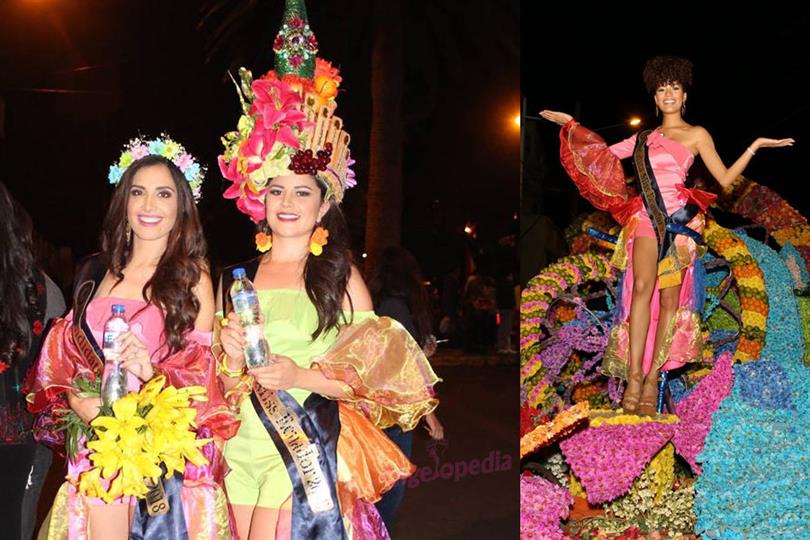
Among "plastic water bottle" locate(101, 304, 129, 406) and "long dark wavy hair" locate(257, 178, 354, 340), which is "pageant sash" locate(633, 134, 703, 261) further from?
"plastic water bottle" locate(101, 304, 129, 406)

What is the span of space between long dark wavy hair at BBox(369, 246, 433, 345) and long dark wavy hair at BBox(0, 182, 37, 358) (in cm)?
108

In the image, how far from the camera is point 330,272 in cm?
286

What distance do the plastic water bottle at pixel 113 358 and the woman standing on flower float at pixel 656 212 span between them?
2.58 metres

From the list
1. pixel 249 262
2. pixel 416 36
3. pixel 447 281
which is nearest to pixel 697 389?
pixel 447 281

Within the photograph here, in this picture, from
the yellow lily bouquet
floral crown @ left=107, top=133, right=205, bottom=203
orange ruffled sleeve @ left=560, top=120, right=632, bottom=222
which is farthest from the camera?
orange ruffled sleeve @ left=560, top=120, right=632, bottom=222

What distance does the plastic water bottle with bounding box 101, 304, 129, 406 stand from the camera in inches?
101

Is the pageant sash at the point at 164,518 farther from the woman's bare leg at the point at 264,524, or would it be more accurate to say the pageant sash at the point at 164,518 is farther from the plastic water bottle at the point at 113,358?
the plastic water bottle at the point at 113,358

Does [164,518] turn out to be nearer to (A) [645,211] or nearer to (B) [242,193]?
(B) [242,193]

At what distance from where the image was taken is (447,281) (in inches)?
143

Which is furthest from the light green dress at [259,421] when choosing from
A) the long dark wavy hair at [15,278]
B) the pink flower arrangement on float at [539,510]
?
the pink flower arrangement on float at [539,510]

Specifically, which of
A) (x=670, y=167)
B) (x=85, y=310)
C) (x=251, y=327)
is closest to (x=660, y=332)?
(x=670, y=167)

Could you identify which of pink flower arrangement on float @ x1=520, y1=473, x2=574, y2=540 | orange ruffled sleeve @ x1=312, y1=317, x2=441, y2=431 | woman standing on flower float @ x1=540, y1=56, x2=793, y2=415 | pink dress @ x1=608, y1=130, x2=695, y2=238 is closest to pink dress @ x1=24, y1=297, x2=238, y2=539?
orange ruffled sleeve @ x1=312, y1=317, x2=441, y2=431

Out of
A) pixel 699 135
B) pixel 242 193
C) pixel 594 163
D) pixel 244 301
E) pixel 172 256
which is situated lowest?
pixel 244 301

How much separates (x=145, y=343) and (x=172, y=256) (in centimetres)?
27
